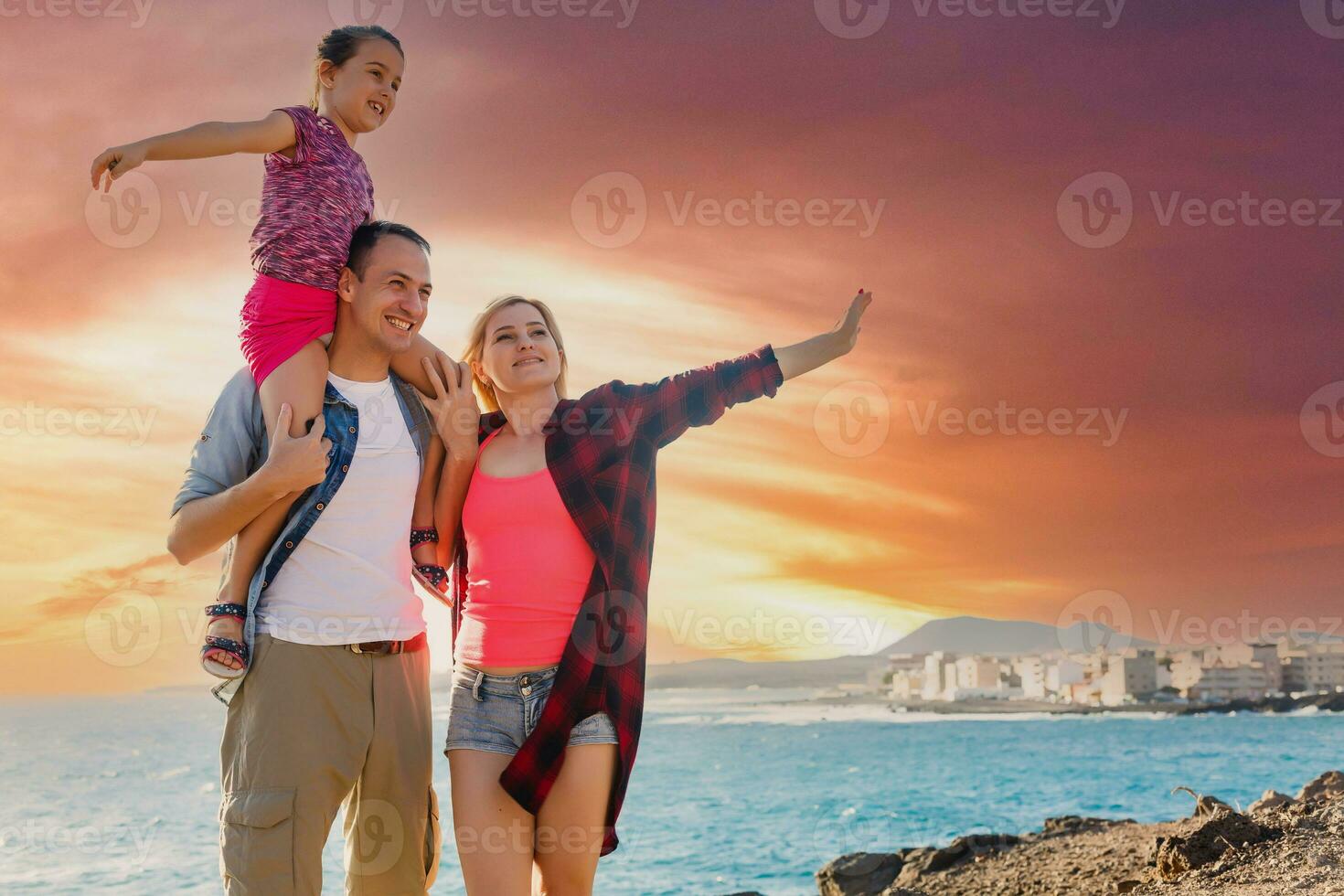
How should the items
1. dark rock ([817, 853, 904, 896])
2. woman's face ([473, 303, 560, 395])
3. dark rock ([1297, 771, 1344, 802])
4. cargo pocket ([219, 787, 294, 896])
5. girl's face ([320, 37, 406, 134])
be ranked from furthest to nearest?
dark rock ([817, 853, 904, 896])
dark rock ([1297, 771, 1344, 802])
girl's face ([320, 37, 406, 134])
woman's face ([473, 303, 560, 395])
cargo pocket ([219, 787, 294, 896])

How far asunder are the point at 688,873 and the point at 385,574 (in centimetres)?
1533

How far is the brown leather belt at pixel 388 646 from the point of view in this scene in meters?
3.04

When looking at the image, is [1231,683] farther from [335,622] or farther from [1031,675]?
[335,622]

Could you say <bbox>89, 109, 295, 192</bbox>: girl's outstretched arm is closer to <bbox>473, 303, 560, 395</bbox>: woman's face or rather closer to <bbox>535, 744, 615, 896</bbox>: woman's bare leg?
<bbox>473, 303, 560, 395</bbox>: woman's face

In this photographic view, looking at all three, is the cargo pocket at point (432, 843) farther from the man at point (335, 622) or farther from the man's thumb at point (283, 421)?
the man's thumb at point (283, 421)

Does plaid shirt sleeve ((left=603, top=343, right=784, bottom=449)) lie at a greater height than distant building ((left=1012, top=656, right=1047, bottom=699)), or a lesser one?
greater

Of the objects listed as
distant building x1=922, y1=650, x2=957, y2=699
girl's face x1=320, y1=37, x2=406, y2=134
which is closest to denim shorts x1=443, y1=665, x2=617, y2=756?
girl's face x1=320, y1=37, x2=406, y2=134

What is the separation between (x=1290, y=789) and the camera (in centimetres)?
2614

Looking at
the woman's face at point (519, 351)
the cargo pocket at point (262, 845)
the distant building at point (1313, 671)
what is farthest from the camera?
the distant building at point (1313, 671)

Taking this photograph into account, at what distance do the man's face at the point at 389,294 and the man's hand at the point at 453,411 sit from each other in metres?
0.19

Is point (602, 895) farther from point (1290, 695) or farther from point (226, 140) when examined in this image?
point (1290, 695)

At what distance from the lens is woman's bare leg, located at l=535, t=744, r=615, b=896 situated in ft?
10.5

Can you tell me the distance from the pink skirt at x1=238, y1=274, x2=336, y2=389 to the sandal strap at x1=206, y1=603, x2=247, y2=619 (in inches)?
27.3

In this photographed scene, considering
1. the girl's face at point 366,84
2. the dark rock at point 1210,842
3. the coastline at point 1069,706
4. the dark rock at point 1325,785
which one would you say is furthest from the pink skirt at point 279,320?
the coastline at point 1069,706
